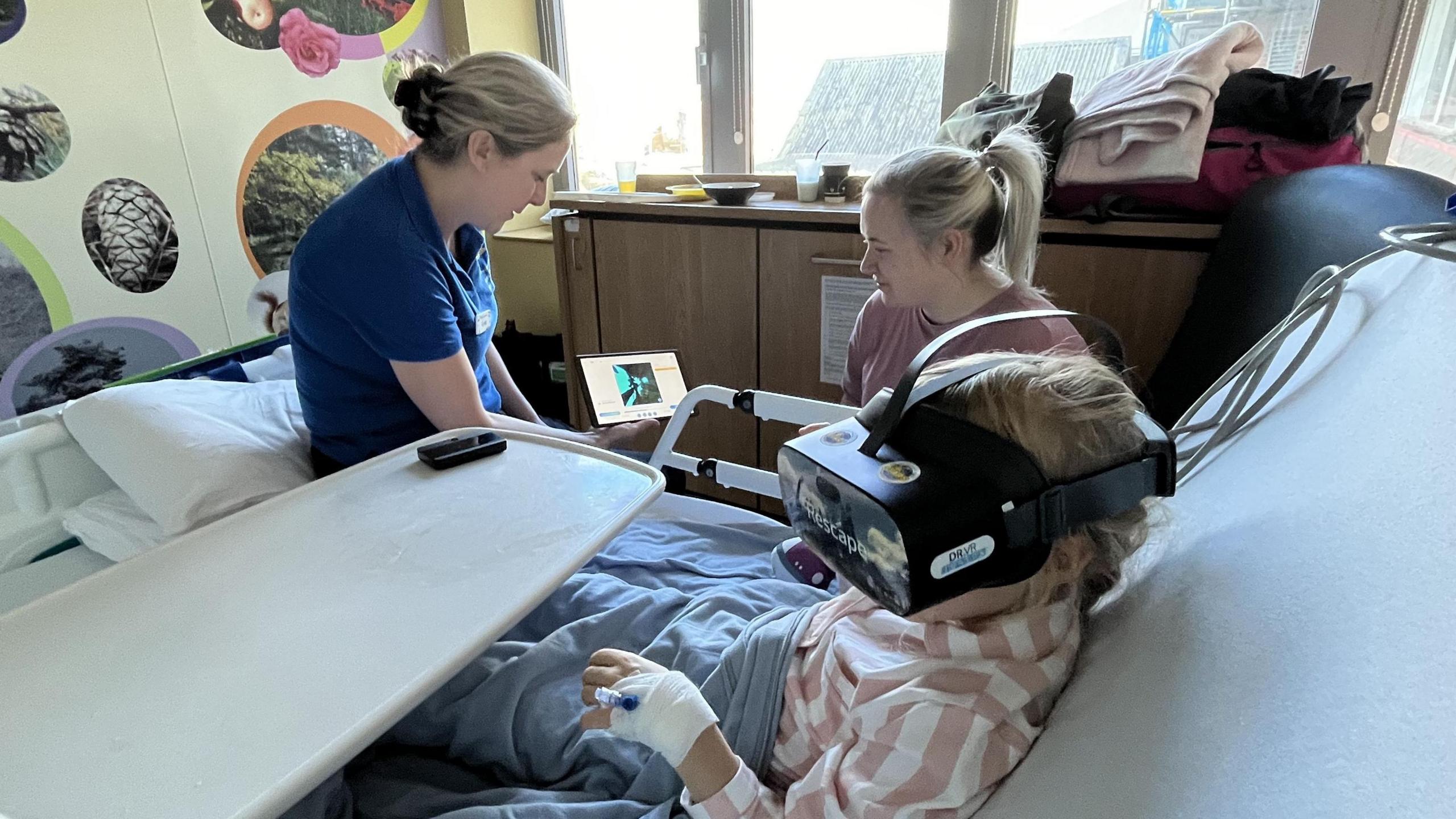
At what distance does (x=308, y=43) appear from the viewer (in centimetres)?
225

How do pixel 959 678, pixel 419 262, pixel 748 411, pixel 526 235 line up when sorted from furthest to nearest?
pixel 526 235, pixel 748 411, pixel 419 262, pixel 959 678

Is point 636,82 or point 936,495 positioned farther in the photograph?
point 636,82

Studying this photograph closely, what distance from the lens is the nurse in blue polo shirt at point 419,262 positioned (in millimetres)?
1230

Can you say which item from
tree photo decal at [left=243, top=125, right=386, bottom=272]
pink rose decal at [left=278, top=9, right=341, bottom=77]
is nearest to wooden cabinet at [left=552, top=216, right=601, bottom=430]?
tree photo decal at [left=243, top=125, right=386, bottom=272]

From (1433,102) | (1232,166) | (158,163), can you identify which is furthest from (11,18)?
(1433,102)

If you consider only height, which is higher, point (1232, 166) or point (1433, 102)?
point (1433, 102)

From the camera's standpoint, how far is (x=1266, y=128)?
1416 millimetres

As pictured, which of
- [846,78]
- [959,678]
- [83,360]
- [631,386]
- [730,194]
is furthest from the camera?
[846,78]

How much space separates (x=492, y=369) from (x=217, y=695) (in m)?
1.17

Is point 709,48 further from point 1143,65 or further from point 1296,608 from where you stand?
point 1296,608

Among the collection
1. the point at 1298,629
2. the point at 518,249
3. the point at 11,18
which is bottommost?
the point at 518,249

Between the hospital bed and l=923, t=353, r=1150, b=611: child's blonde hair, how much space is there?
49 mm

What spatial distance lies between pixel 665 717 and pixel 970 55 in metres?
2.01

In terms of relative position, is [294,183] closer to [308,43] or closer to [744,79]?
[308,43]
